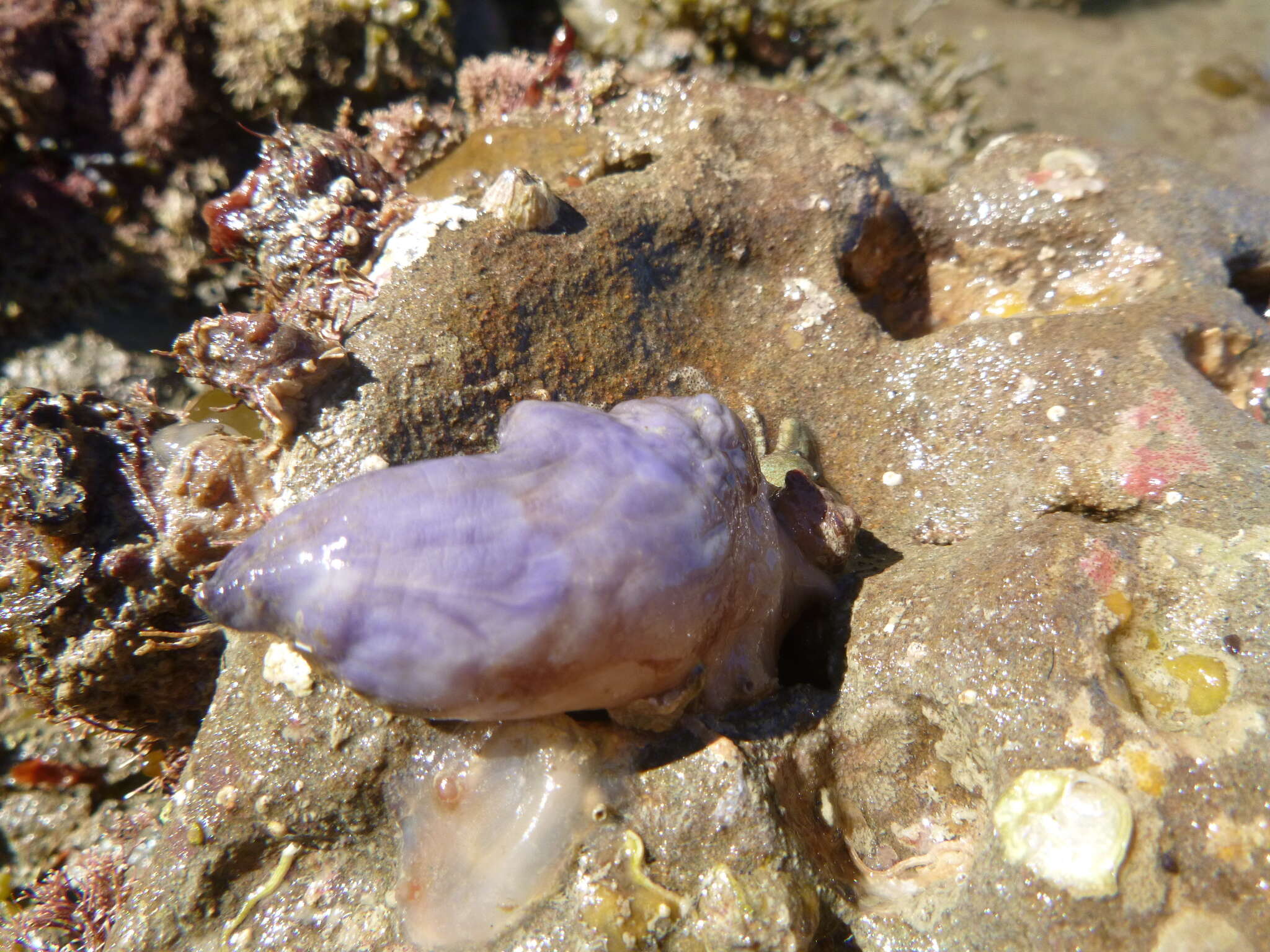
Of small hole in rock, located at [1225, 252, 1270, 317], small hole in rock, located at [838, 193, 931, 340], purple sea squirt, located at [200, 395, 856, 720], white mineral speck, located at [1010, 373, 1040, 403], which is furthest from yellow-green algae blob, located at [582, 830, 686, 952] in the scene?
small hole in rock, located at [1225, 252, 1270, 317]

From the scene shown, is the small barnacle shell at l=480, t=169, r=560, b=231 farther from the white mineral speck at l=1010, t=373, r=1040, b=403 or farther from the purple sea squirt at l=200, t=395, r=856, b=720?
the white mineral speck at l=1010, t=373, r=1040, b=403

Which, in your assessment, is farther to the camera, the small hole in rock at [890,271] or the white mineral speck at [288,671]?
the small hole in rock at [890,271]

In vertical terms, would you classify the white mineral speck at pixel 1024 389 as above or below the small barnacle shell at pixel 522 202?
below

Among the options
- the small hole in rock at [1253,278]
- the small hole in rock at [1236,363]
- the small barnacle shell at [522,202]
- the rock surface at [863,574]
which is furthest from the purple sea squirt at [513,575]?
the small hole in rock at [1253,278]

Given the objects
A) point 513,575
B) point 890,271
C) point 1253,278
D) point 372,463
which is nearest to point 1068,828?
point 513,575

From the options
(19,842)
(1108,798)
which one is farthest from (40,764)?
(1108,798)

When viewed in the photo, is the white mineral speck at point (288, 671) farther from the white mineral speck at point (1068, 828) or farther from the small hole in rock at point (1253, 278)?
the small hole in rock at point (1253, 278)
